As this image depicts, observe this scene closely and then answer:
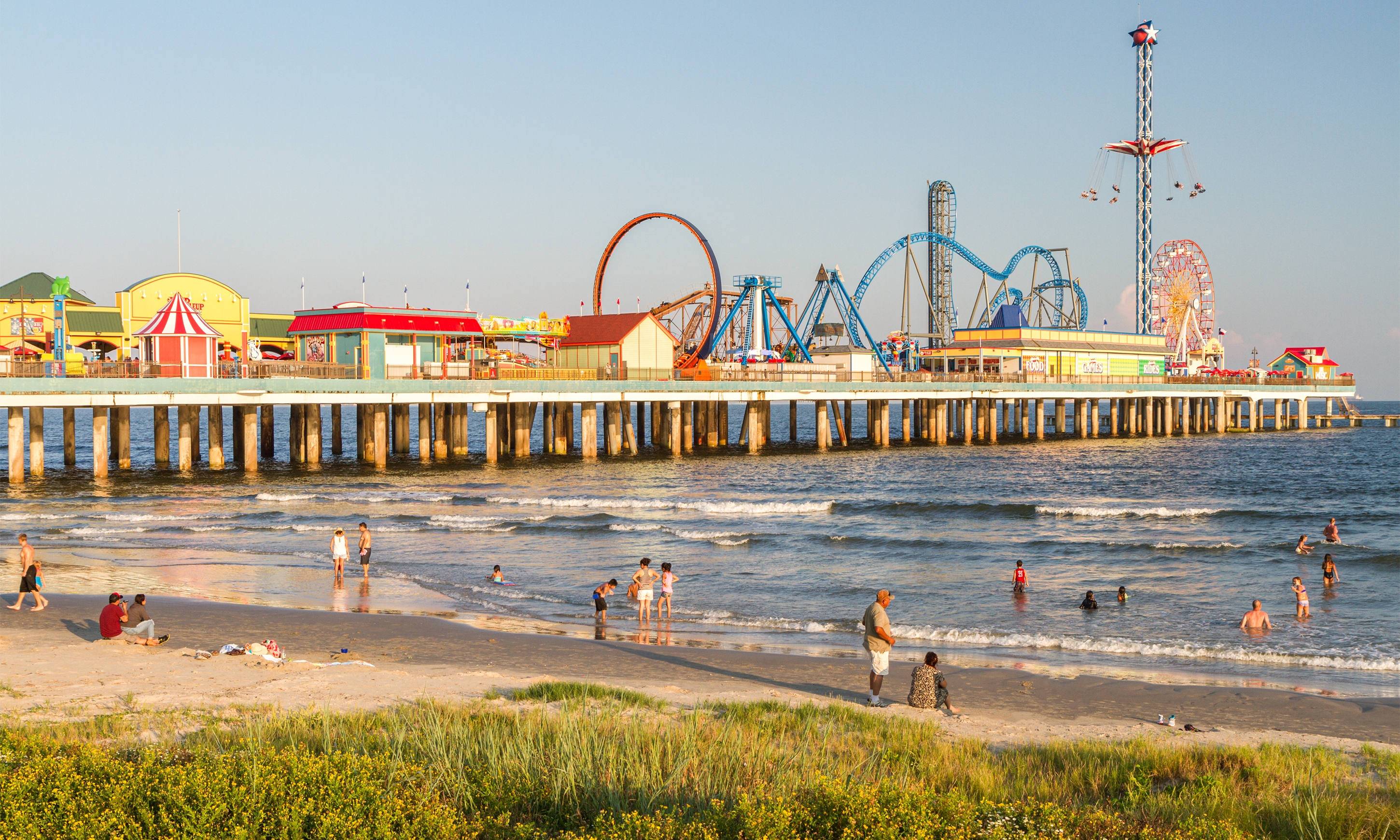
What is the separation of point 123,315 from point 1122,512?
5396 cm

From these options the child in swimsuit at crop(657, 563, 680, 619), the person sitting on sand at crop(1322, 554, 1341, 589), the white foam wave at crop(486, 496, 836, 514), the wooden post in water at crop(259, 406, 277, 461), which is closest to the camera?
the child in swimsuit at crop(657, 563, 680, 619)

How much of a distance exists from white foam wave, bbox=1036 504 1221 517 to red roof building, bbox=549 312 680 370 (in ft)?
81.9

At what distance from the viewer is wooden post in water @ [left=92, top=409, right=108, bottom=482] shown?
39.7 meters

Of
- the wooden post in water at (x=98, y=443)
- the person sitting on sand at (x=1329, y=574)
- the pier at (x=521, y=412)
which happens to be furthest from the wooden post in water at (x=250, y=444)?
the person sitting on sand at (x=1329, y=574)

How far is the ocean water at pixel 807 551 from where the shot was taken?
62.4 feet

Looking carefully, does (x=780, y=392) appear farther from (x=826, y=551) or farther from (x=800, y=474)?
(x=826, y=551)

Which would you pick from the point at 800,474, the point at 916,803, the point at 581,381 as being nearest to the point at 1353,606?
the point at 916,803

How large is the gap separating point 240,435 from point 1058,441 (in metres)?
57.9

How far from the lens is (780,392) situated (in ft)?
186

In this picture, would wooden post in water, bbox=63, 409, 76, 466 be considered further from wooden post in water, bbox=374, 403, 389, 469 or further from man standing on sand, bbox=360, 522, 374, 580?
man standing on sand, bbox=360, 522, 374, 580

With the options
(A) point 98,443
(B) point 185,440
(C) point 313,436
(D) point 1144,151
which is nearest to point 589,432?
(C) point 313,436

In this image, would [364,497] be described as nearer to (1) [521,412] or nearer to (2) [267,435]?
(1) [521,412]

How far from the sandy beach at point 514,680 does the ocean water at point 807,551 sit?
1.33 metres

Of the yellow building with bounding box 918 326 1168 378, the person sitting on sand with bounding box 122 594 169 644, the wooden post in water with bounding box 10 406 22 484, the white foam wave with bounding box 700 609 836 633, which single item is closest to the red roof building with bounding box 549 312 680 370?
the wooden post in water with bounding box 10 406 22 484
